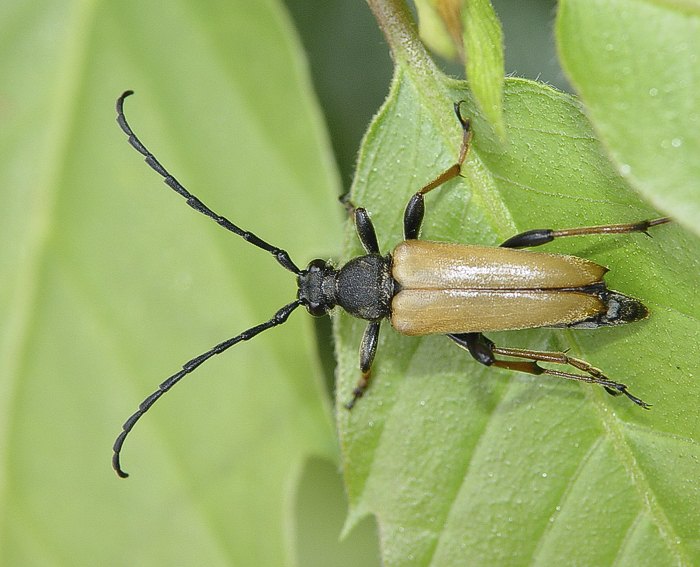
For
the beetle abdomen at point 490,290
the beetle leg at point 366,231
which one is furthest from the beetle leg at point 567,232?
the beetle leg at point 366,231

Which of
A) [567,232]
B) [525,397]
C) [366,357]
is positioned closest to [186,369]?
[366,357]

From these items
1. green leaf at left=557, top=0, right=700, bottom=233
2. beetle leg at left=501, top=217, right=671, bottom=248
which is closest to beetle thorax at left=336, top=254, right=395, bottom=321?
beetle leg at left=501, top=217, right=671, bottom=248

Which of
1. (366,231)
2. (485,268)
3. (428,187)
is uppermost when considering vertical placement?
(428,187)

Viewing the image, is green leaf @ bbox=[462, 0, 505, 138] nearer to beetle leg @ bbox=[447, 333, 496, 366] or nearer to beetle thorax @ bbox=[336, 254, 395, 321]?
beetle leg @ bbox=[447, 333, 496, 366]

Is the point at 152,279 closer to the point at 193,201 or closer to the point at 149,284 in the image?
the point at 149,284

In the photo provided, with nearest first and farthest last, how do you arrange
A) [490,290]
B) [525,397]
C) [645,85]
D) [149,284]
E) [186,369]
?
[645,85], [525,397], [490,290], [186,369], [149,284]

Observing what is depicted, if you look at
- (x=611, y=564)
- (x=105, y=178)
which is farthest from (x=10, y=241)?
(x=611, y=564)
